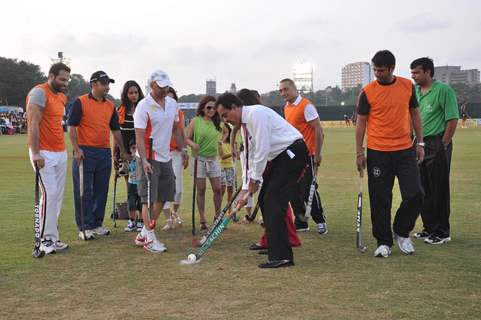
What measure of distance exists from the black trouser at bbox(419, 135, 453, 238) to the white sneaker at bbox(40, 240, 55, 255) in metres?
4.77

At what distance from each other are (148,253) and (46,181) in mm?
1513

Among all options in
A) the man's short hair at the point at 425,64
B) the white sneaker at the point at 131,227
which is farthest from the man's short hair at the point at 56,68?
the man's short hair at the point at 425,64

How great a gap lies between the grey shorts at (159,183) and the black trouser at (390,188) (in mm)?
2495

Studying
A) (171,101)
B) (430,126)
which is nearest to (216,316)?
(171,101)

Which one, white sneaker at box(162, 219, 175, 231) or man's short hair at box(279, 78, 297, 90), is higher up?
man's short hair at box(279, 78, 297, 90)

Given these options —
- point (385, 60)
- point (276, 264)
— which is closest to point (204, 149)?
point (276, 264)

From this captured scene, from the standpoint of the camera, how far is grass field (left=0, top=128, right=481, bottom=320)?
4660mm

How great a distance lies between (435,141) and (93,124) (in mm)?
4569

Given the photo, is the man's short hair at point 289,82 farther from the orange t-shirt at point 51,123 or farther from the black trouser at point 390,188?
the orange t-shirt at point 51,123

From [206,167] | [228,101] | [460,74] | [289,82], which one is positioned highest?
[460,74]

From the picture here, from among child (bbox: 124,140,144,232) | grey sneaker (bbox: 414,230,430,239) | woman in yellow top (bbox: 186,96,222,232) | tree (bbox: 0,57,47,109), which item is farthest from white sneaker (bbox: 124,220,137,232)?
tree (bbox: 0,57,47,109)

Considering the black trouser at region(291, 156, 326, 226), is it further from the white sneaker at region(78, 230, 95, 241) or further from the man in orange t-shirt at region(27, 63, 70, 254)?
the man in orange t-shirt at region(27, 63, 70, 254)

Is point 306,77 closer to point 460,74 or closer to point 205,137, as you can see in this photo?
point 460,74

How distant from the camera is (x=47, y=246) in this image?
689cm
